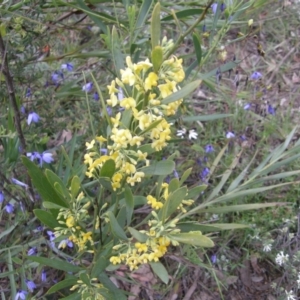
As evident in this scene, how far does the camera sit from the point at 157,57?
32.1 inches

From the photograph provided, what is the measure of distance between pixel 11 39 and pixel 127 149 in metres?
0.67

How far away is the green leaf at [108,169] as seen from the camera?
909 mm

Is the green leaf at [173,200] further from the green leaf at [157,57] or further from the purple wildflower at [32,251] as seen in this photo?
the purple wildflower at [32,251]

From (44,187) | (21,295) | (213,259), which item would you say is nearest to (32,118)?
(44,187)

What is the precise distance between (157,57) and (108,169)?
25 centimetres

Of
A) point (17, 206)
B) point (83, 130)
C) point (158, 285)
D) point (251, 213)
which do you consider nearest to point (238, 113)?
point (251, 213)

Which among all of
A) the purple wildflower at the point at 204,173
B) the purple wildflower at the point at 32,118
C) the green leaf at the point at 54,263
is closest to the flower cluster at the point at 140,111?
the green leaf at the point at 54,263

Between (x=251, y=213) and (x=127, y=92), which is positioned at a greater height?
(x=127, y=92)

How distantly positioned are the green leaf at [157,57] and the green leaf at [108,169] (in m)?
0.20

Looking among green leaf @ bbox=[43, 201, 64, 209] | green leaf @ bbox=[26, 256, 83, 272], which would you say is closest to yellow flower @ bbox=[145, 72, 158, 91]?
green leaf @ bbox=[43, 201, 64, 209]

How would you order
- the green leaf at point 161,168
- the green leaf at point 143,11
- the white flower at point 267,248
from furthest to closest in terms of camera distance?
the white flower at point 267,248 < the green leaf at point 143,11 < the green leaf at point 161,168

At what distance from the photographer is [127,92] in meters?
0.95

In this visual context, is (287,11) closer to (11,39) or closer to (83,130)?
(83,130)

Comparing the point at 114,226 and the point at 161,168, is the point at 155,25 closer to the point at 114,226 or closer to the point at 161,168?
the point at 161,168
